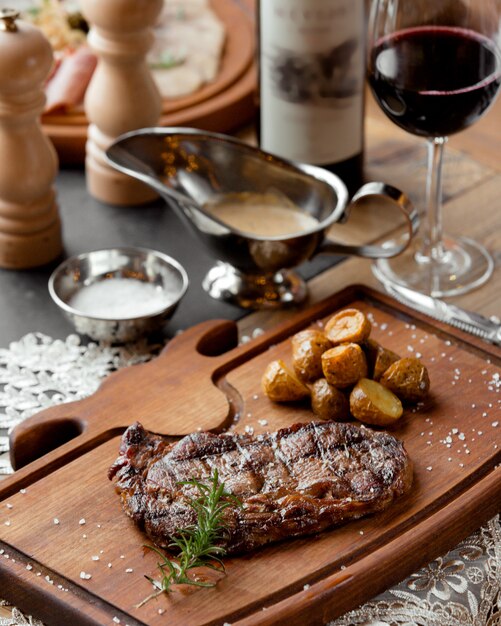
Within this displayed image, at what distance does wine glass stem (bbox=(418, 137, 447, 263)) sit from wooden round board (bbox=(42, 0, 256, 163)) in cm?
52

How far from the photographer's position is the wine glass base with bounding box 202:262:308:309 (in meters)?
1.73

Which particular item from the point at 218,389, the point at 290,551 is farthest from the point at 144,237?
the point at 290,551

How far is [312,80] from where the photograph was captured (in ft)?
6.14

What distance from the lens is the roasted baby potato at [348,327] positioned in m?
1.44

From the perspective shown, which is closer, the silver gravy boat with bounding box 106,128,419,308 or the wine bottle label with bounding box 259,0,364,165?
the silver gravy boat with bounding box 106,128,419,308

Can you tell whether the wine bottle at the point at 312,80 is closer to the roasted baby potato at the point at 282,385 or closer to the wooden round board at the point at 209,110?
the wooden round board at the point at 209,110

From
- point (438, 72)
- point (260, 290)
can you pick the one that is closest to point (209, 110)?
point (260, 290)

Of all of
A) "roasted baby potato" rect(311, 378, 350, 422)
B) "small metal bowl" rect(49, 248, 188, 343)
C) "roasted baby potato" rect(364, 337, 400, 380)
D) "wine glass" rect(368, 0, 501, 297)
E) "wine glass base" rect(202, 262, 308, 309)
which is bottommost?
"wine glass base" rect(202, 262, 308, 309)

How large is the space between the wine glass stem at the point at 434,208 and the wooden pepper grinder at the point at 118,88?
1.71 feet

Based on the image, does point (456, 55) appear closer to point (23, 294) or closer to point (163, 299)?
point (163, 299)

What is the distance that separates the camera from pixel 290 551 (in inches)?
47.1

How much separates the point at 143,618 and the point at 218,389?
0.42 metres

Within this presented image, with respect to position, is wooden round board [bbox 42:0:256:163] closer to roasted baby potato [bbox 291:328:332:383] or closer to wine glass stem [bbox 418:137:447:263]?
wine glass stem [bbox 418:137:447:263]

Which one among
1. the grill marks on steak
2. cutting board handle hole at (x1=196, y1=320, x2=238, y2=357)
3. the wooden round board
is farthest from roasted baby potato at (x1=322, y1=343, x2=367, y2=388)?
the wooden round board
